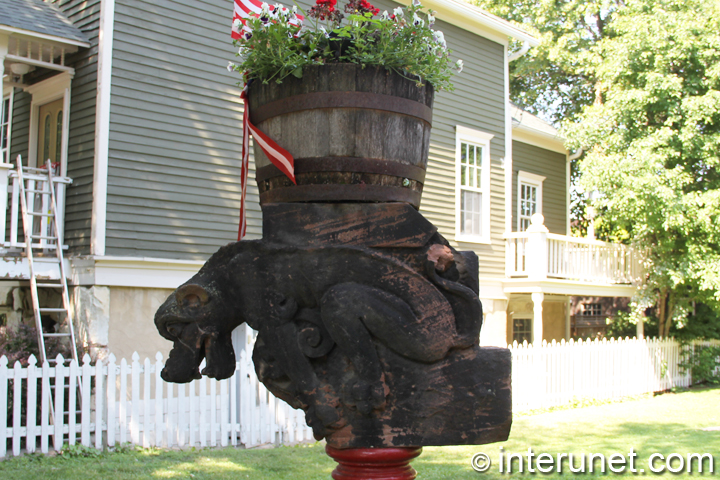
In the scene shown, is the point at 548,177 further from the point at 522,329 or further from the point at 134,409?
the point at 134,409

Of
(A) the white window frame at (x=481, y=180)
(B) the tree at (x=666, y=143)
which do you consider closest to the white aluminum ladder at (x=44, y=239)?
(A) the white window frame at (x=481, y=180)

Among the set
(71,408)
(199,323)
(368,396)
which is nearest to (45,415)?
(71,408)

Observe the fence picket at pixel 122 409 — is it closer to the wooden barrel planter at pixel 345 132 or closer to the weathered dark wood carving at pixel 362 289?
the weathered dark wood carving at pixel 362 289

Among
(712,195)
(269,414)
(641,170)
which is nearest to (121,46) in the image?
(269,414)

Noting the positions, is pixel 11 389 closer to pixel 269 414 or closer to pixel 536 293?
pixel 269 414

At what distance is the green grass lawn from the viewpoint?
23.4ft

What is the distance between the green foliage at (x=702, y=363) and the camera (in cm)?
1709

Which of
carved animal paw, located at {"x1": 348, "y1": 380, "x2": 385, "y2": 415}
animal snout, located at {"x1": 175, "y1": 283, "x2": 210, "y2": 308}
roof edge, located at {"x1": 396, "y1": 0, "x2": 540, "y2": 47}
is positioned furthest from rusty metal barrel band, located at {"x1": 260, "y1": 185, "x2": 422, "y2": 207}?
roof edge, located at {"x1": 396, "y1": 0, "x2": 540, "y2": 47}

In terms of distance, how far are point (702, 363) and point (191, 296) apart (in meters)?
17.4

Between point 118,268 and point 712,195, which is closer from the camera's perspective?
point 118,268

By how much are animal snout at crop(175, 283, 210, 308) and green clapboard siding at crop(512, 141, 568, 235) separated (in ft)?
52.5

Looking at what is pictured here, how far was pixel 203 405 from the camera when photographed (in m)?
8.91

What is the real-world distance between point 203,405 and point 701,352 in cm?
1389

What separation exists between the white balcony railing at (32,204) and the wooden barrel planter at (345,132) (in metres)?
6.98
